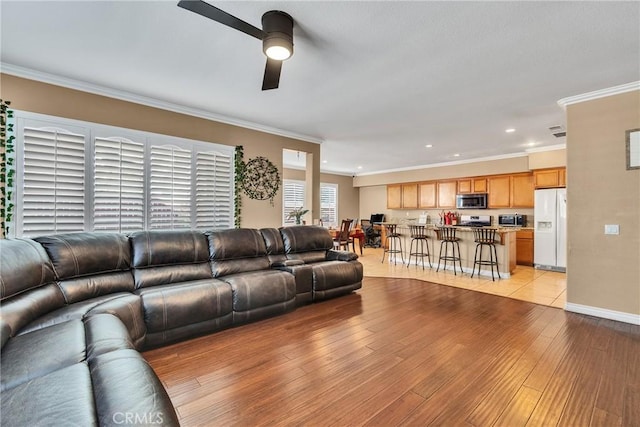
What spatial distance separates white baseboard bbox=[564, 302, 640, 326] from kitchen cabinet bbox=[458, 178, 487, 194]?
4569 mm

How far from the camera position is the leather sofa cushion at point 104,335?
1.58m

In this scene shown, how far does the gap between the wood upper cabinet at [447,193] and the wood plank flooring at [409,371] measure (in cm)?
520

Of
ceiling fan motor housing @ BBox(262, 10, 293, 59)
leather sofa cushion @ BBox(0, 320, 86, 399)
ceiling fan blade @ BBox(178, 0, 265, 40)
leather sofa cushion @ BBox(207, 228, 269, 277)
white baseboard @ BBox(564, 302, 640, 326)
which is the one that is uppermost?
ceiling fan motor housing @ BBox(262, 10, 293, 59)

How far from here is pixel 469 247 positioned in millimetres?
5977

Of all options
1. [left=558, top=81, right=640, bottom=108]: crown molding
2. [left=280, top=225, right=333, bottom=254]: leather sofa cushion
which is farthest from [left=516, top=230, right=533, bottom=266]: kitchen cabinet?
[left=280, top=225, right=333, bottom=254]: leather sofa cushion

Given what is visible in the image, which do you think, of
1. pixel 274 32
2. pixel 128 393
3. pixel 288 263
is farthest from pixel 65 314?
pixel 274 32

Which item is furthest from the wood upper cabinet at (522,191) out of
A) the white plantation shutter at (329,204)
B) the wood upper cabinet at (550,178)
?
the white plantation shutter at (329,204)

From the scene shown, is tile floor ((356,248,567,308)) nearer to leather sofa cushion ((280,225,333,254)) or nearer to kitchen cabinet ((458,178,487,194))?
leather sofa cushion ((280,225,333,254))

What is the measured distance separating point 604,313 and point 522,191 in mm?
4272

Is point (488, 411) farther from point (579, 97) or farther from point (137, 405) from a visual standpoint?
point (579, 97)

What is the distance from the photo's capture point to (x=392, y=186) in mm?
9977

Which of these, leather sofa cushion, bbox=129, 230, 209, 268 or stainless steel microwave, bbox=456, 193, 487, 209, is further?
stainless steel microwave, bbox=456, 193, 487, 209

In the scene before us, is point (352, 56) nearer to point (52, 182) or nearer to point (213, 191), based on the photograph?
point (213, 191)

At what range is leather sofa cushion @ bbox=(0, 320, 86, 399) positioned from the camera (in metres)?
1.32
